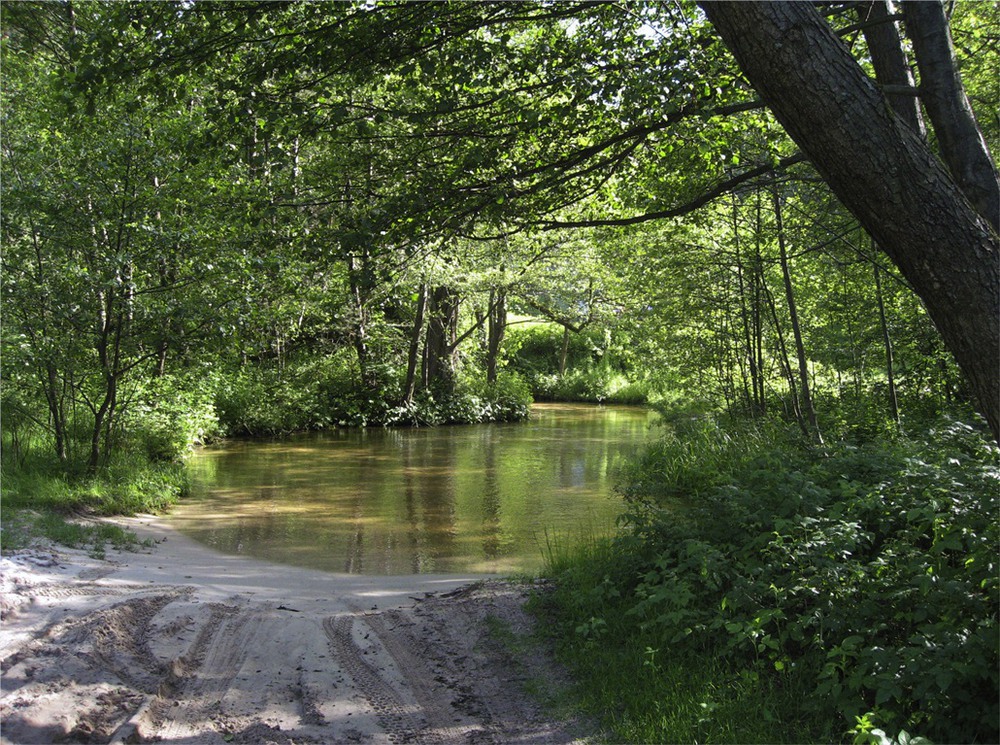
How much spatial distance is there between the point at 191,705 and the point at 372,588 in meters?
2.67

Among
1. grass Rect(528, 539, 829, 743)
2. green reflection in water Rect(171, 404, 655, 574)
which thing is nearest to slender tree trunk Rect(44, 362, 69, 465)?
green reflection in water Rect(171, 404, 655, 574)

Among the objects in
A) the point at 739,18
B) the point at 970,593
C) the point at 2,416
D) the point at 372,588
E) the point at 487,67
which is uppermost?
the point at 487,67

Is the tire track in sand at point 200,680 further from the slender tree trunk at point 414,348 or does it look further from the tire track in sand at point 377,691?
the slender tree trunk at point 414,348

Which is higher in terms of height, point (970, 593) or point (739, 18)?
point (739, 18)

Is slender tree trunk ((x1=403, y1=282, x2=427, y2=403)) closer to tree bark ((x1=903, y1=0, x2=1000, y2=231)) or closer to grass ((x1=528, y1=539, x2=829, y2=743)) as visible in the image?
grass ((x1=528, y1=539, x2=829, y2=743))

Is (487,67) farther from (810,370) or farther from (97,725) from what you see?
(810,370)

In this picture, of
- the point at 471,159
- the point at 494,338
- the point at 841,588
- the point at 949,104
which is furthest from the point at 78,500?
the point at 494,338

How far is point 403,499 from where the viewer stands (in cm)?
1134

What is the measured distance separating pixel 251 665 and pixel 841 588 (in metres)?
3.30

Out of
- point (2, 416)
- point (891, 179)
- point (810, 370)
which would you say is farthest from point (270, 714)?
point (810, 370)

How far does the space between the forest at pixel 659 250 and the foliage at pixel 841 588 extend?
2 centimetres

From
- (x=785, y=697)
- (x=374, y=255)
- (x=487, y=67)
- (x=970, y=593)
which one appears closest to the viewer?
(x=970, y=593)

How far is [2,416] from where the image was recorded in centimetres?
973

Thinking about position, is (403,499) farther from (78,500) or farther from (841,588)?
(841,588)
